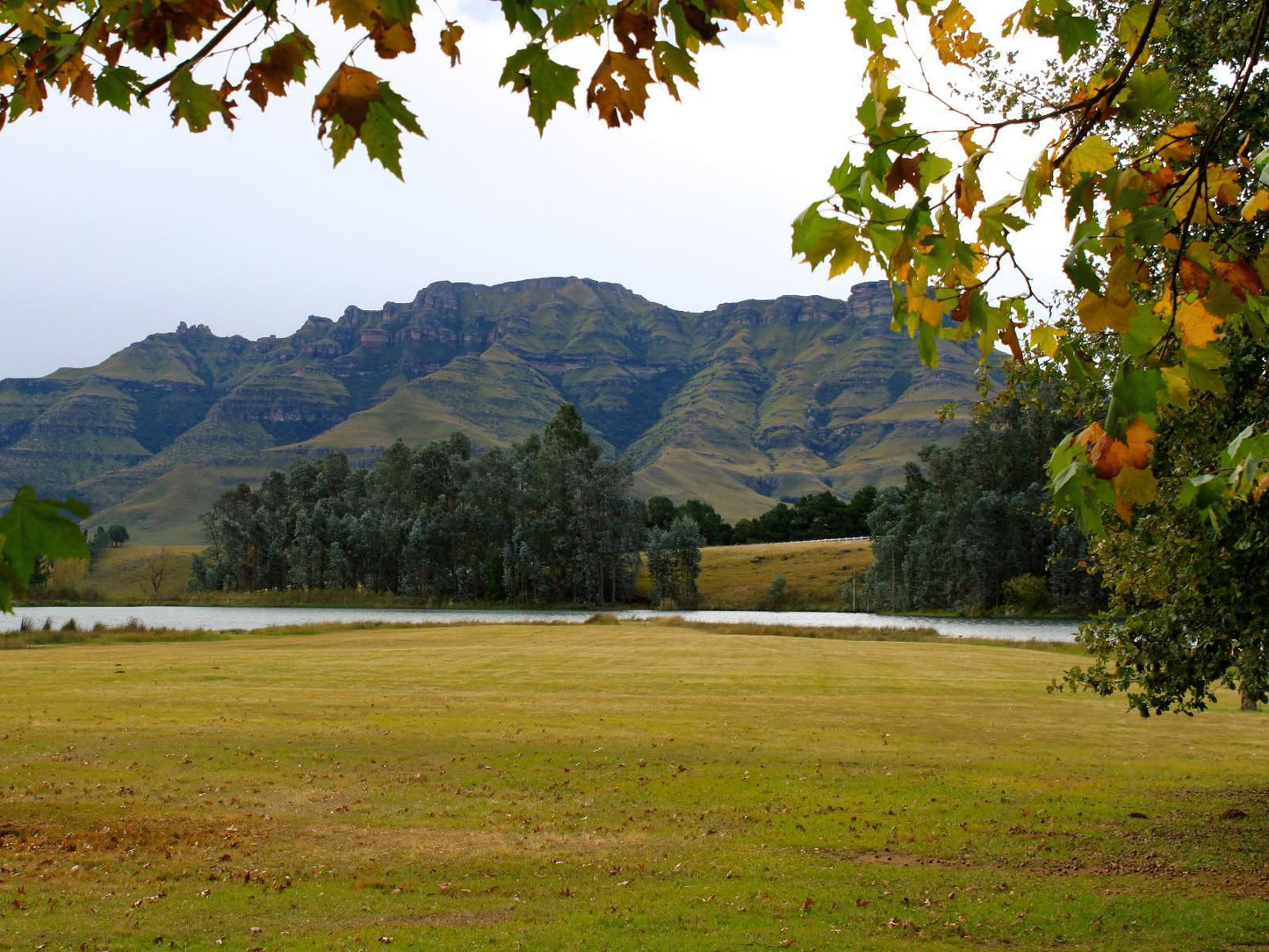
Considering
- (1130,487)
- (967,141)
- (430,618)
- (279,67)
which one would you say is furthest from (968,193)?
(430,618)

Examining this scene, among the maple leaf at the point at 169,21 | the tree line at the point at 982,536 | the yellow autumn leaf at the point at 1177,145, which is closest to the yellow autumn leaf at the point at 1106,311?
the yellow autumn leaf at the point at 1177,145

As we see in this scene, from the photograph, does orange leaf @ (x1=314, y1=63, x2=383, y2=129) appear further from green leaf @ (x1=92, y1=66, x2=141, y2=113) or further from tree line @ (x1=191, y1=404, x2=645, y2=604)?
tree line @ (x1=191, y1=404, x2=645, y2=604)

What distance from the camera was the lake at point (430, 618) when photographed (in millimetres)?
68688

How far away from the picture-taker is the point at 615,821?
1260 centimetres

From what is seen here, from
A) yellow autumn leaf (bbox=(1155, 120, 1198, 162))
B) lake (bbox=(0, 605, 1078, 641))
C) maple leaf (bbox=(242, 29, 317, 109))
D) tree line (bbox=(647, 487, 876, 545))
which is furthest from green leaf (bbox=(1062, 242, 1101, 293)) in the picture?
tree line (bbox=(647, 487, 876, 545))

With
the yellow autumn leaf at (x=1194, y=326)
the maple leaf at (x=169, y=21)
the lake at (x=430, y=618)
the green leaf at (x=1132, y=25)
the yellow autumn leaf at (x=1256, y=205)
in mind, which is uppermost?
the green leaf at (x=1132, y=25)

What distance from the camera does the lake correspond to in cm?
6869

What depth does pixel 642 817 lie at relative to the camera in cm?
1279

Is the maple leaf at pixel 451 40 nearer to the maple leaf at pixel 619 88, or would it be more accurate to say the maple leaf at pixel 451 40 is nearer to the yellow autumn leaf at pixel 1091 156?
the maple leaf at pixel 619 88

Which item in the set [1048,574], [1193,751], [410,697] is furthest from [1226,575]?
[1048,574]

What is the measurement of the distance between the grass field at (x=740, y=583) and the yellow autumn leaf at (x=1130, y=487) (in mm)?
104492

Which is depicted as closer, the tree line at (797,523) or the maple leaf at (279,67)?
the maple leaf at (279,67)

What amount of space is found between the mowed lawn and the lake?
44347mm

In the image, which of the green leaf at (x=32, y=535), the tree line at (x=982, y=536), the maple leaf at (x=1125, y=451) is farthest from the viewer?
the tree line at (x=982, y=536)
